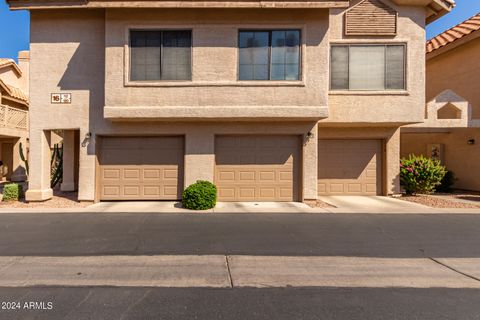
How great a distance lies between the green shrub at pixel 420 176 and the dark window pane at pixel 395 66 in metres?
3.40

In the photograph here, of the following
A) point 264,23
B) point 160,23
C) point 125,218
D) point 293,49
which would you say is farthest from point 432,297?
point 160,23

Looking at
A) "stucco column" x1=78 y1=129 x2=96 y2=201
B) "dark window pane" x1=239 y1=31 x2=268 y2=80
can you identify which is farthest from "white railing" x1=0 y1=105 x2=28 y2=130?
"dark window pane" x1=239 y1=31 x2=268 y2=80

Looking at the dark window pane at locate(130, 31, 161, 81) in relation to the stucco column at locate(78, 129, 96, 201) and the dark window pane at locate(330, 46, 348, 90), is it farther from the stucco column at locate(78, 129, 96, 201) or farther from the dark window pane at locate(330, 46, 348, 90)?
the dark window pane at locate(330, 46, 348, 90)

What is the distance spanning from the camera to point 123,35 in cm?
886

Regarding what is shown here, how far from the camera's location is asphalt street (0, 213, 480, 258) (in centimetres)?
508

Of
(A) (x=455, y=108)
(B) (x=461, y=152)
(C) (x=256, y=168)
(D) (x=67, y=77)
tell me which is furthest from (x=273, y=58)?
(B) (x=461, y=152)

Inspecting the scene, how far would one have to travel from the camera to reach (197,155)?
951 cm

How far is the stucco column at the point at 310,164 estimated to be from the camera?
955 cm

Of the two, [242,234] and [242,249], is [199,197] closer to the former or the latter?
[242,234]

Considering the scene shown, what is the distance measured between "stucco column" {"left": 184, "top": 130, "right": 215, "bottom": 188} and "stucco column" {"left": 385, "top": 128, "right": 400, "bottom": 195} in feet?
24.6

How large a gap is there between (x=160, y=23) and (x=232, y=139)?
4695mm

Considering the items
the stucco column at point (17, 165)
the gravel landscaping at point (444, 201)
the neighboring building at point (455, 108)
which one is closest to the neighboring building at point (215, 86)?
the neighboring building at point (455, 108)

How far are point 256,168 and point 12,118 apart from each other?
52.6 feet

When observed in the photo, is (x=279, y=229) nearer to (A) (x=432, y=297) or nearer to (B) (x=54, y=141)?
(A) (x=432, y=297)
